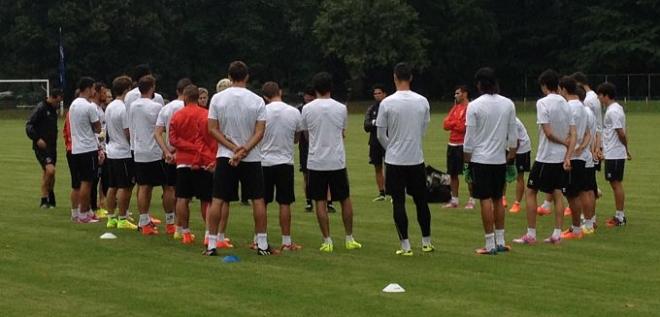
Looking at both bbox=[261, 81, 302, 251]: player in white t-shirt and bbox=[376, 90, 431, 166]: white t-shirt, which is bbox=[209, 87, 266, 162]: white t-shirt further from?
bbox=[376, 90, 431, 166]: white t-shirt

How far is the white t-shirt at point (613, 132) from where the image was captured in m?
15.5

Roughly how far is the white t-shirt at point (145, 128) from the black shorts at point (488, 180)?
404cm

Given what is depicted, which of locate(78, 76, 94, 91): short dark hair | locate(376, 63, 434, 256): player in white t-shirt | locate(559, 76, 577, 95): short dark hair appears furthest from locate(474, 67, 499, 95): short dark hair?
locate(78, 76, 94, 91): short dark hair

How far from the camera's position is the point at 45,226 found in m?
15.6

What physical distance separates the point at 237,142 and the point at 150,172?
2.55m

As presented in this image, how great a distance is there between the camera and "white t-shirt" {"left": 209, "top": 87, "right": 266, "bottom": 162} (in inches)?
487

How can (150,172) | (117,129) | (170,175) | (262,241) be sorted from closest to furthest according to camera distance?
(262,241) → (150,172) → (170,175) → (117,129)

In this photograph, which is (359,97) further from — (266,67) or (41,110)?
(41,110)

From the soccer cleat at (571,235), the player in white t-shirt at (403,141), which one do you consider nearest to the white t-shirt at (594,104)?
the soccer cleat at (571,235)

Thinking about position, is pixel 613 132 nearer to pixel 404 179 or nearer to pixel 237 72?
pixel 404 179

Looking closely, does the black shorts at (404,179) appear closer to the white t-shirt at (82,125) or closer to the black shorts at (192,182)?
the black shorts at (192,182)

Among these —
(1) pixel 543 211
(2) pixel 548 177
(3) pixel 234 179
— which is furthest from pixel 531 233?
(3) pixel 234 179

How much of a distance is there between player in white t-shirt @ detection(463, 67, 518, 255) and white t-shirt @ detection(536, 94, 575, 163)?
0.69m

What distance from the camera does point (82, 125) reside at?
51.6ft
